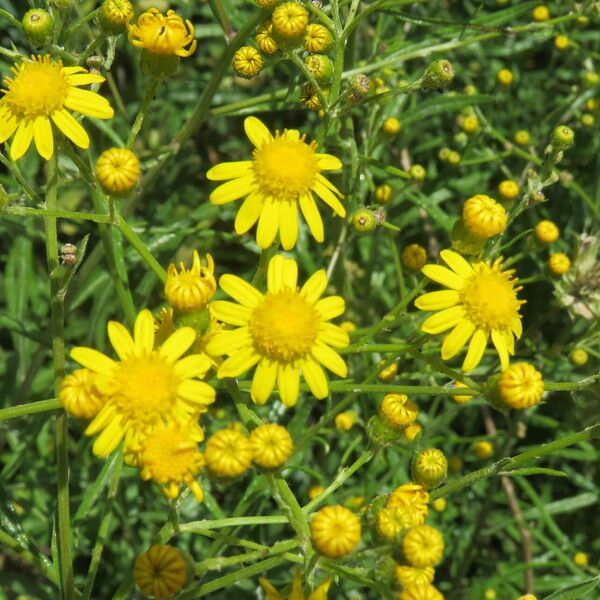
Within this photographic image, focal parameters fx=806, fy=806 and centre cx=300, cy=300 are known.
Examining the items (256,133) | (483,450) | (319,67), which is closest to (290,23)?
(319,67)

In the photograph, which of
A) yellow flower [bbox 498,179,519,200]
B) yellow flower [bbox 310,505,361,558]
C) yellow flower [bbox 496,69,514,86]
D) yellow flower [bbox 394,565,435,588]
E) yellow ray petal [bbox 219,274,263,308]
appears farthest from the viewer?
yellow flower [bbox 496,69,514,86]

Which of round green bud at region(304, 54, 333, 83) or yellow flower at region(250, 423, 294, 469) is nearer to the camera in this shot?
yellow flower at region(250, 423, 294, 469)

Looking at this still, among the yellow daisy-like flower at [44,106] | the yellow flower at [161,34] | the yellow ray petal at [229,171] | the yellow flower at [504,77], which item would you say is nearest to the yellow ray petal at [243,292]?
the yellow ray petal at [229,171]

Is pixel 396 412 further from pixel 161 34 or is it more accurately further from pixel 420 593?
pixel 161 34

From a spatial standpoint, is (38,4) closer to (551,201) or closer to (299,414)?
(299,414)

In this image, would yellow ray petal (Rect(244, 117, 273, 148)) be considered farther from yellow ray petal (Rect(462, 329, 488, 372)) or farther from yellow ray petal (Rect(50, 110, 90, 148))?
yellow ray petal (Rect(462, 329, 488, 372))

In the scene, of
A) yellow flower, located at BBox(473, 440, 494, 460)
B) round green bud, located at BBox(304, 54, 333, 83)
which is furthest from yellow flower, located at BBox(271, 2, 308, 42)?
yellow flower, located at BBox(473, 440, 494, 460)
